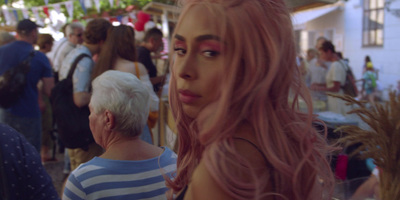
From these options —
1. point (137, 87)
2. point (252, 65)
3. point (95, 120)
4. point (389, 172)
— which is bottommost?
point (389, 172)

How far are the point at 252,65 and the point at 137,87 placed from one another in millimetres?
1286

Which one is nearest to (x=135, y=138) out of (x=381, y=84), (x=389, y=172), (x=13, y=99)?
(x=389, y=172)

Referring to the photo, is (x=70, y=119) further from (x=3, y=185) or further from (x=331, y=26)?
(x=331, y=26)

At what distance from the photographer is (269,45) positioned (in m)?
0.85

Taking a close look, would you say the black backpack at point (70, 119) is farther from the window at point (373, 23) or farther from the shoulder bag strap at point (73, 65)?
the window at point (373, 23)

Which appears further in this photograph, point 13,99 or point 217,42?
point 13,99

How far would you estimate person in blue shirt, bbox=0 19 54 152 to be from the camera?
4.12 meters

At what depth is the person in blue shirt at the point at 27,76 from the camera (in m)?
4.12

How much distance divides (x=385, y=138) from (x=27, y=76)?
11.6 feet

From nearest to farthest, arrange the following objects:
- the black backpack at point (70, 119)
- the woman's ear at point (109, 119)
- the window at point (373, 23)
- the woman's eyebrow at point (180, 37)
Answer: the woman's eyebrow at point (180, 37) → the woman's ear at point (109, 119) → the black backpack at point (70, 119) → the window at point (373, 23)

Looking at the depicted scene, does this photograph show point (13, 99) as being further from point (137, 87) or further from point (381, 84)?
point (381, 84)

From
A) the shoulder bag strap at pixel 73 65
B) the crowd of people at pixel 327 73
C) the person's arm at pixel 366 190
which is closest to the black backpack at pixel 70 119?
the shoulder bag strap at pixel 73 65

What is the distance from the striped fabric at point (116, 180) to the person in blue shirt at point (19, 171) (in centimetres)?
26

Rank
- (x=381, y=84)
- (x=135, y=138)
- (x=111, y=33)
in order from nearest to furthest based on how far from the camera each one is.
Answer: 1. (x=135, y=138)
2. (x=111, y=33)
3. (x=381, y=84)
